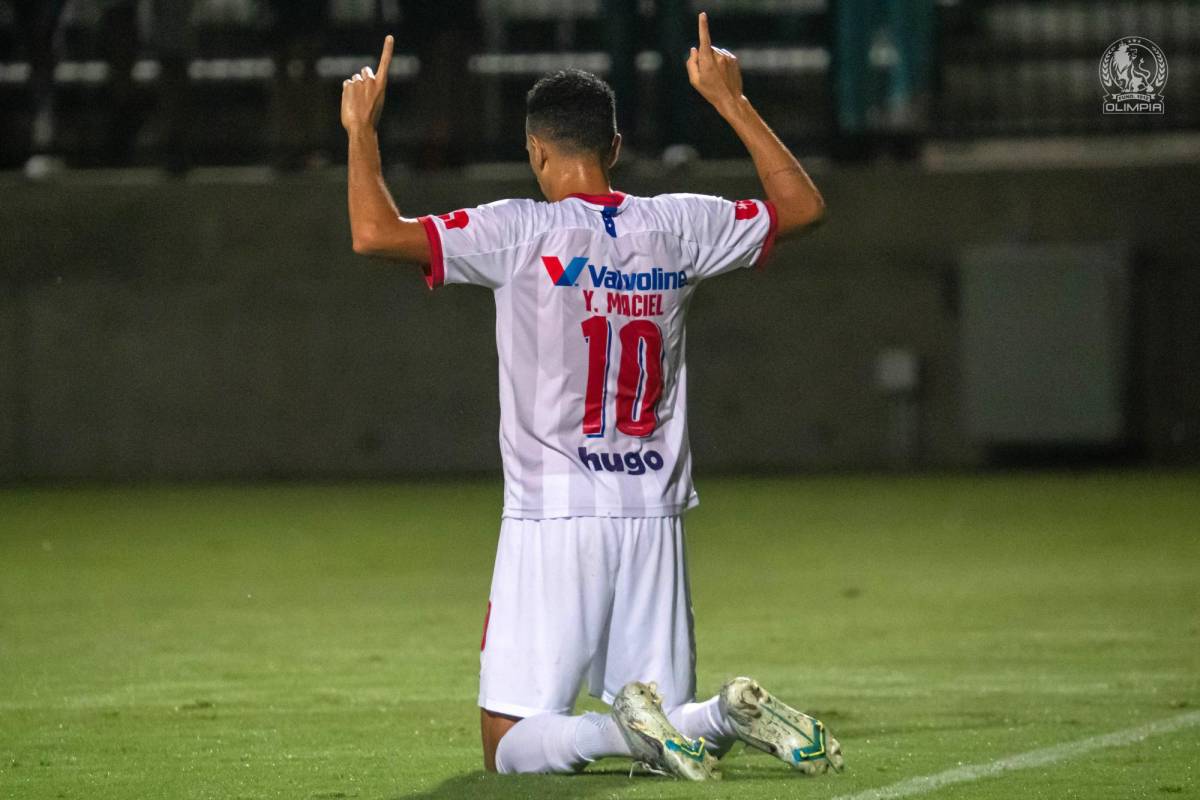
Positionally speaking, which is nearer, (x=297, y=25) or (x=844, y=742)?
(x=844, y=742)

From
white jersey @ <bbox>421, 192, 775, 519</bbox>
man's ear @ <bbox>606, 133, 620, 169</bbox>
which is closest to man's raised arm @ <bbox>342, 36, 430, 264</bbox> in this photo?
white jersey @ <bbox>421, 192, 775, 519</bbox>

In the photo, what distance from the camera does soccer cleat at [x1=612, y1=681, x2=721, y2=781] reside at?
17.4 feet

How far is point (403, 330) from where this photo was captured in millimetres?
19000

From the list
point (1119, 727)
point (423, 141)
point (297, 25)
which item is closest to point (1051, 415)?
point (423, 141)

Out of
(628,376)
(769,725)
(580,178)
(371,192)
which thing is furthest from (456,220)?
(769,725)

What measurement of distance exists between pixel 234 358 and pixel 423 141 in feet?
8.15

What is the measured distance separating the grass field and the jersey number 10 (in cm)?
93

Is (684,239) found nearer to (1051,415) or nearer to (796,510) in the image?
(796,510)

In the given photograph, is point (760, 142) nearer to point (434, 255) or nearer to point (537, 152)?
point (537, 152)

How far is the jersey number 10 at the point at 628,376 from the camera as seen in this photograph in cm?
557

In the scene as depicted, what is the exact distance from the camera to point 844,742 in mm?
6688

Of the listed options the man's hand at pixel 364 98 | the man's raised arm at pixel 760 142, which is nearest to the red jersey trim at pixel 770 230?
the man's raised arm at pixel 760 142

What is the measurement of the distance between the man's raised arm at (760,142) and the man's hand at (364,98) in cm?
80

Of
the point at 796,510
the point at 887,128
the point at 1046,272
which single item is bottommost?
the point at 796,510
